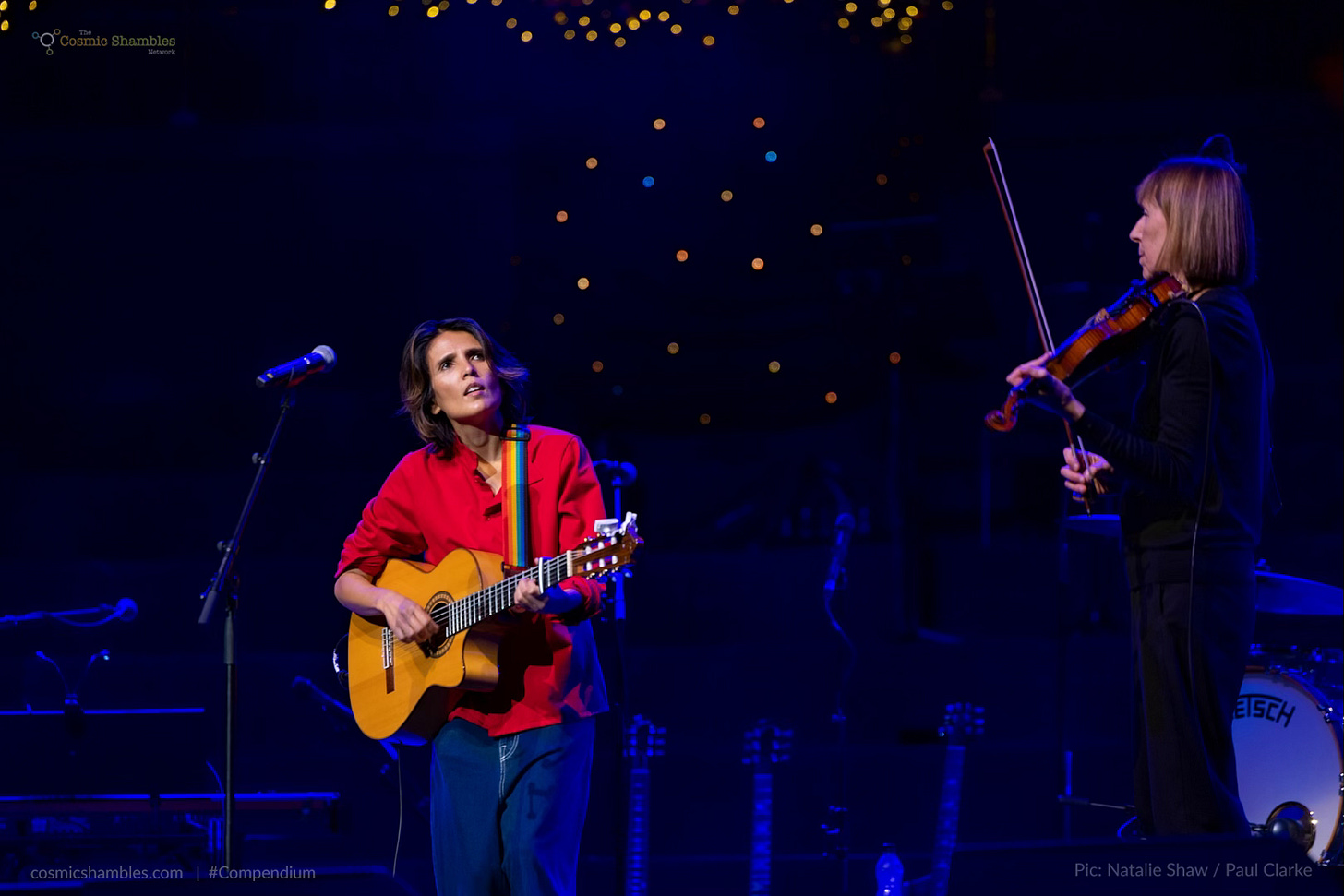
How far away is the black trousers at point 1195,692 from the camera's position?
103 inches

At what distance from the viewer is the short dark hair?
3.16m

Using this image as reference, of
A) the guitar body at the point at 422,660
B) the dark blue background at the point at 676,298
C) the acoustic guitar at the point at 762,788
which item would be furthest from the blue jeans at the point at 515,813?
the dark blue background at the point at 676,298

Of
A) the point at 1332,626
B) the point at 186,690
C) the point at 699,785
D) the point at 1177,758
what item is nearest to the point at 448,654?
the point at 1177,758

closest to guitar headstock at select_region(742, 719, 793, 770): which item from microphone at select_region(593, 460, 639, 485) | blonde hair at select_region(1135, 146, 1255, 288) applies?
microphone at select_region(593, 460, 639, 485)

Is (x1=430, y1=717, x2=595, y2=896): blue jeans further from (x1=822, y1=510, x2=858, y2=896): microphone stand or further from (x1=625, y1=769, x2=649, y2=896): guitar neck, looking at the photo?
(x1=822, y1=510, x2=858, y2=896): microphone stand

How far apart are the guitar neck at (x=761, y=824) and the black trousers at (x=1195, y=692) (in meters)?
2.24

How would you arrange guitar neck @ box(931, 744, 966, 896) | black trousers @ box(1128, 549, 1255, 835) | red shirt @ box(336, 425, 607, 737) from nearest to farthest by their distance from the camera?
black trousers @ box(1128, 549, 1255, 835) → red shirt @ box(336, 425, 607, 737) → guitar neck @ box(931, 744, 966, 896)

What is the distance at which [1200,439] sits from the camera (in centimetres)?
268

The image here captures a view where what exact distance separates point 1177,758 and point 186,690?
4.21m

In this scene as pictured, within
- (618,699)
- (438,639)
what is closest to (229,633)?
(438,639)

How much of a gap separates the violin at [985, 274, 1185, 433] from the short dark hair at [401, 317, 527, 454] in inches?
44.7

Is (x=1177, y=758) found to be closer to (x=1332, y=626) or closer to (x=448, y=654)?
(x=448, y=654)

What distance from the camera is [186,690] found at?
5.48 m

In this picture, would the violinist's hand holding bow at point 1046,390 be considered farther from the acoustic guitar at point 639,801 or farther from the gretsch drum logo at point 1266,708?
the acoustic guitar at point 639,801
